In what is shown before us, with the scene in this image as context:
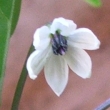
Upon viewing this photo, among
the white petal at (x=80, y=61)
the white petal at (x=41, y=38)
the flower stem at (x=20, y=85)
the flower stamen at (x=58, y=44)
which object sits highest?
the white petal at (x=41, y=38)

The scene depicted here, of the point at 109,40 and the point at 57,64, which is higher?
the point at 57,64

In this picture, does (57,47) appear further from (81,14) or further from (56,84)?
(81,14)

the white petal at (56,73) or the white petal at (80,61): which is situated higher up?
the white petal at (80,61)

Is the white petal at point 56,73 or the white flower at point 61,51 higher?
the white flower at point 61,51

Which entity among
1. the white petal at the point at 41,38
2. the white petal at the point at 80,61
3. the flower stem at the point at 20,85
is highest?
the white petal at the point at 41,38

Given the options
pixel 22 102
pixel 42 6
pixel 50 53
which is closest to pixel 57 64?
pixel 50 53

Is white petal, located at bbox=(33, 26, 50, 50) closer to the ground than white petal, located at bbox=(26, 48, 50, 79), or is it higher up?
higher up
